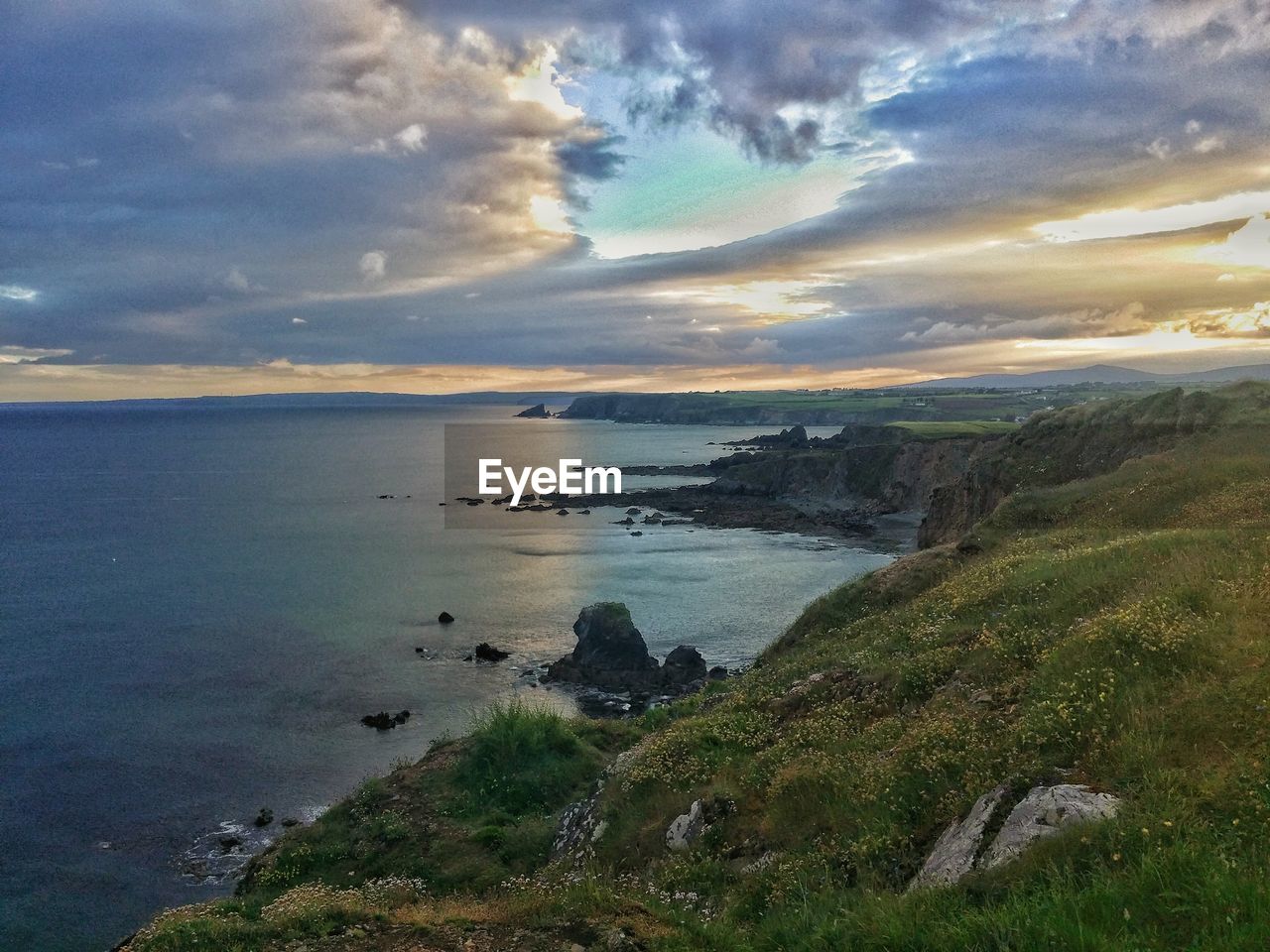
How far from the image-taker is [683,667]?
156 ft

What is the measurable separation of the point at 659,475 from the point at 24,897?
129789mm

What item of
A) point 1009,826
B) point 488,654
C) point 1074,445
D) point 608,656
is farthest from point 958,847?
point 488,654

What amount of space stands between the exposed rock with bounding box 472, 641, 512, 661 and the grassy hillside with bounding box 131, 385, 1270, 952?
94.3 feet

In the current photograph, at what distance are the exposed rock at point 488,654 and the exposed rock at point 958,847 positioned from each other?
148 feet

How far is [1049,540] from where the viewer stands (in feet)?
72.3

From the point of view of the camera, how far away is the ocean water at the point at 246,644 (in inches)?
1229

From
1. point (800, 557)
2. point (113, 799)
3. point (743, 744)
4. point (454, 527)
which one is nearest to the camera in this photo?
point (743, 744)

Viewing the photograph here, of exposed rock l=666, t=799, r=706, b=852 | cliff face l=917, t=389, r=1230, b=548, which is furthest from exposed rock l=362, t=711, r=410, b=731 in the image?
cliff face l=917, t=389, r=1230, b=548

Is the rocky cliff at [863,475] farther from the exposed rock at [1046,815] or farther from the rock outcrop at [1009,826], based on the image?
the exposed rock at [1046,815]

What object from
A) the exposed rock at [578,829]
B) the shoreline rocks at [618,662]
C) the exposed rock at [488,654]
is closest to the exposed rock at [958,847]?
the exposed rock at [578,829]

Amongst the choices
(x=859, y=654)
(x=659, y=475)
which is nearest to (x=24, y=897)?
(x=859, y=654)

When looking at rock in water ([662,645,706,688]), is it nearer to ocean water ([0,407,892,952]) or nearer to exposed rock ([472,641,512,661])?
ocean water ([0,407,892,952])

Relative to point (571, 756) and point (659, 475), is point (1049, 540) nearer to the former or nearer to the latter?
point (571, 756)

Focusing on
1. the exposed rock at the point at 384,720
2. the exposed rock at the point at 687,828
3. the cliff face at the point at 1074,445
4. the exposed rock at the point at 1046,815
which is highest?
the cliff face at the point at 1074,445
